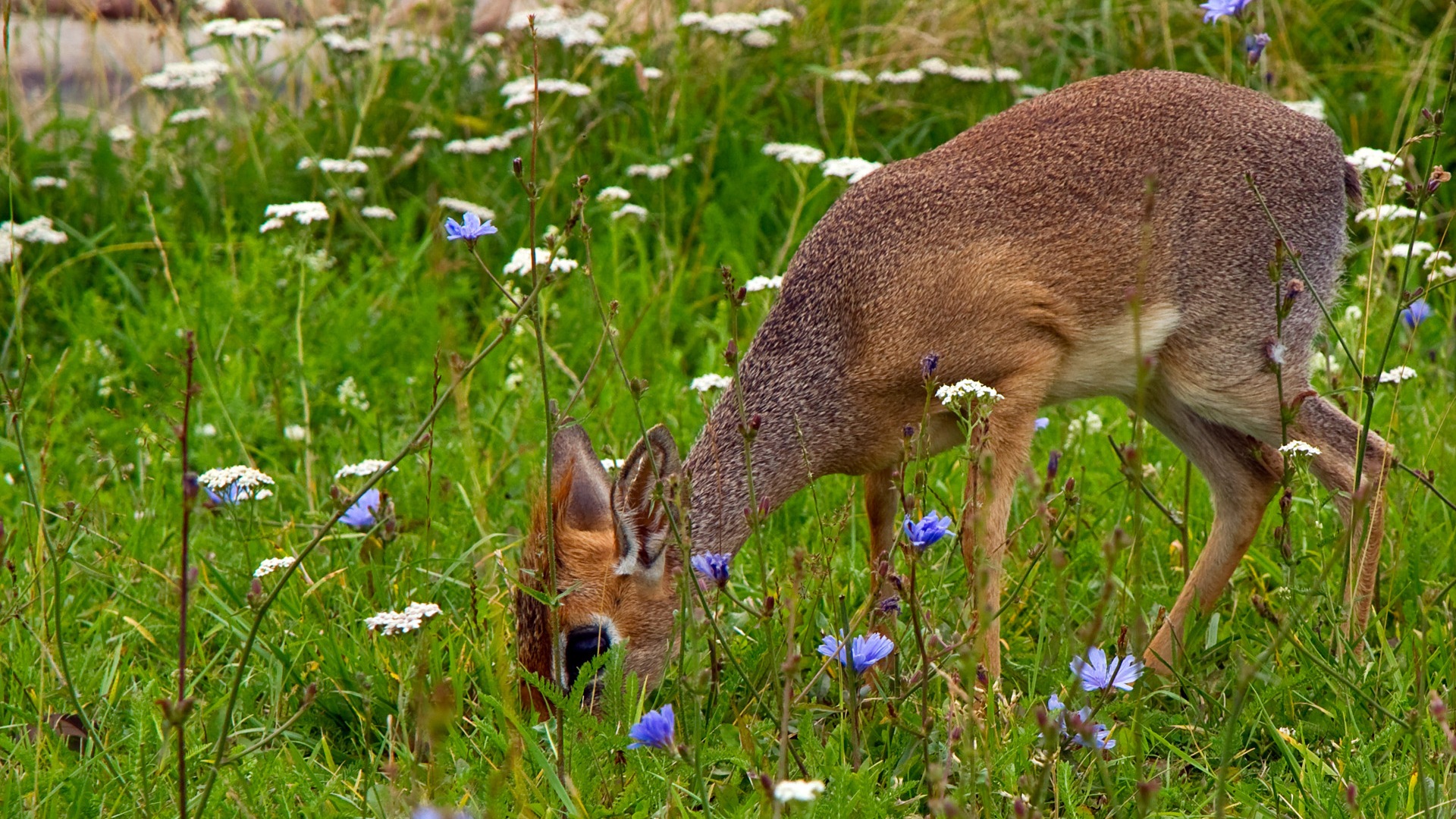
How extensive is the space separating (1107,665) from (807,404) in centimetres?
120

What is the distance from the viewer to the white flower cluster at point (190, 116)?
629 cm

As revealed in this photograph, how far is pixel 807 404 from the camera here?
3.85 metres

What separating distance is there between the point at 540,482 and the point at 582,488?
0.58 ft

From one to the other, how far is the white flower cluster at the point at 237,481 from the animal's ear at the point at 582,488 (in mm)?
670

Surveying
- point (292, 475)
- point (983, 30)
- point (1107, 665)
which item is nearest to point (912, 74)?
point (983, 30)

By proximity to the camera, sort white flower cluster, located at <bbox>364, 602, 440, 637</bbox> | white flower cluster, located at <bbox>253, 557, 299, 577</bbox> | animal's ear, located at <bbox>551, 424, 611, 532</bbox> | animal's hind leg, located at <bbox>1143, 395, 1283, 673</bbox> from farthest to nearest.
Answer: animal's hind leg, located at <bbox>1143, 395, 1283, 673</bbox> < animal's ear, located at <bbox>551, 424, 611, 532</bbox> < white flower cluster, located at <bbox>253, 557, 299, 577</bbox> < white flower cluster, located at <bbox>364, 602, 440, 637</bbox>

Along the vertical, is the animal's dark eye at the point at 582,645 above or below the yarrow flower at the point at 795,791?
below

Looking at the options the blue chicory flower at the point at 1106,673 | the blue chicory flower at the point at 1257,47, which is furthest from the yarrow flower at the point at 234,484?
the blue chicory flower at the point at 1257,47

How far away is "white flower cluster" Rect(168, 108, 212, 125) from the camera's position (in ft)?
20.6

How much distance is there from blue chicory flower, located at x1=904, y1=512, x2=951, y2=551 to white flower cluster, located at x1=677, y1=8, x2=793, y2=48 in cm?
395

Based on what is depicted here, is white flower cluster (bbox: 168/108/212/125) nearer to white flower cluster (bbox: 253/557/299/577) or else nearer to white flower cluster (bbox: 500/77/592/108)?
white flower cluster (bbox: 500/77/592/108)

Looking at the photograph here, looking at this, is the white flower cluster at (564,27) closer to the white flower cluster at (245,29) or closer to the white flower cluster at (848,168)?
the white flower cluster at (245,29)

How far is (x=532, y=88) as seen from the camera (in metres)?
5.70

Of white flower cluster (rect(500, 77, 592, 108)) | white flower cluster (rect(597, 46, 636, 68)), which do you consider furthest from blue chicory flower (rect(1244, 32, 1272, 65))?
white flower cluster (rect(597, 46, 636, 68))
